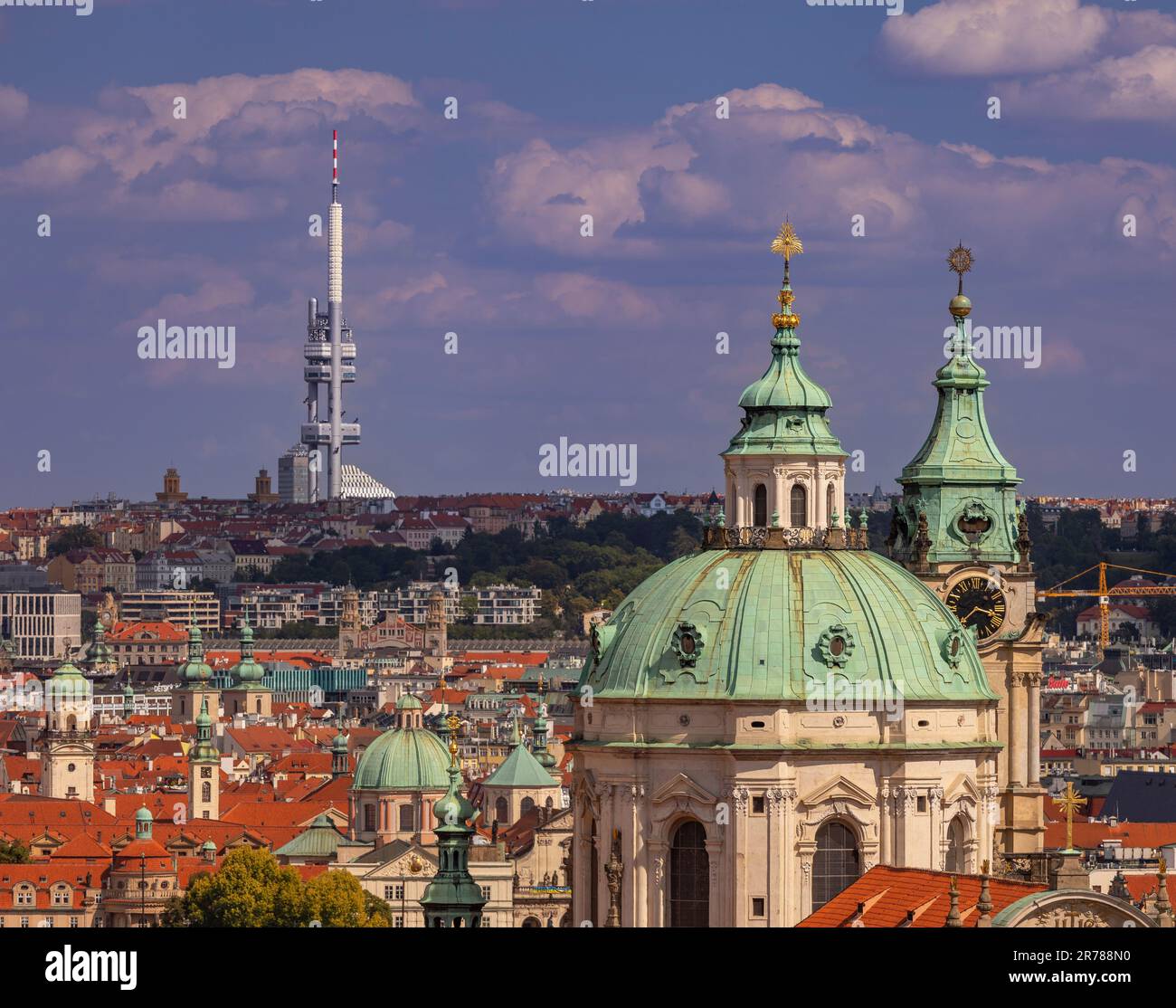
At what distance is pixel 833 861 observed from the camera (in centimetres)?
4778

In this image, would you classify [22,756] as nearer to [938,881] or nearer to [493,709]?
[493,709]

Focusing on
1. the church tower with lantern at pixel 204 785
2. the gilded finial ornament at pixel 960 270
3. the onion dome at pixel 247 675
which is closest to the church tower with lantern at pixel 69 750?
the church tower with lantern at pixel 204 785

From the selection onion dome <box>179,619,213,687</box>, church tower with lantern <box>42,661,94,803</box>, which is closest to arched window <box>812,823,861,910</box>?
church tower with lantern <box>42,661,94,803</box>

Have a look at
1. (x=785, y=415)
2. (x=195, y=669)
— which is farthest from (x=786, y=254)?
(x=195, y=669)

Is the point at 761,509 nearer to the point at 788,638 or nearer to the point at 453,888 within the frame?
the point at 788,638

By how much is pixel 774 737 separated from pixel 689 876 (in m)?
1.86

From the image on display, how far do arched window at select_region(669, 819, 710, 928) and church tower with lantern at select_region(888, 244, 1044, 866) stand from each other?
8.45m

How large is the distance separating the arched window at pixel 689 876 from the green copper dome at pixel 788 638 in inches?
61.7

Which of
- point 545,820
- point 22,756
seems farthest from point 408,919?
point 22,756

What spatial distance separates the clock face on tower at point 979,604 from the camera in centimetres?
5866
